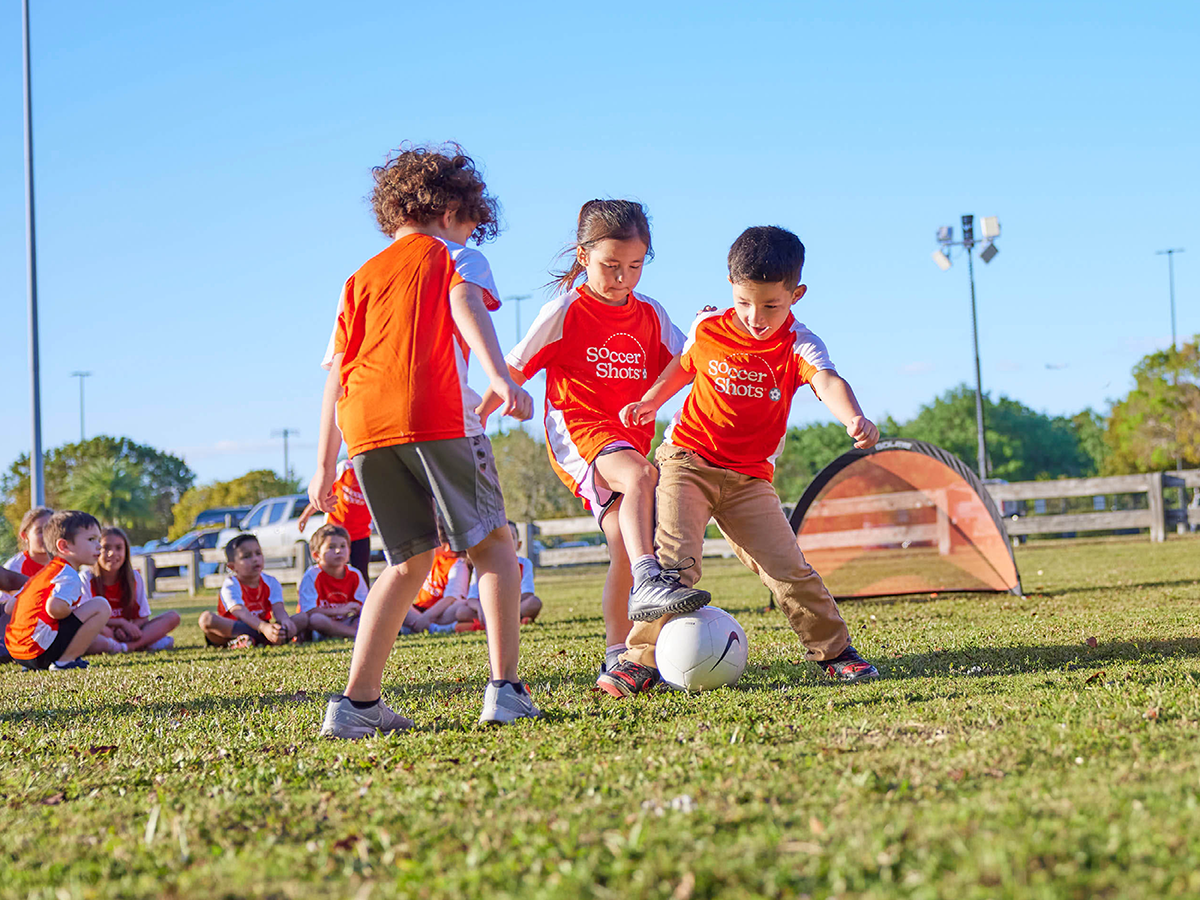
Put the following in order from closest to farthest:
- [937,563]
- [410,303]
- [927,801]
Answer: [927,801]
[410,303]
[937,563]

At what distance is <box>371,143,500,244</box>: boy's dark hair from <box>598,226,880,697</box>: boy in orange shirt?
1199 mm

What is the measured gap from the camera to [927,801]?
246 cm

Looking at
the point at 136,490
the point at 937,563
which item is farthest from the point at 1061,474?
the point at 937,563

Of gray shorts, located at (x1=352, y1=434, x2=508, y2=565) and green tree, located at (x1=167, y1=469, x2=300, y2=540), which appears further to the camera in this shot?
green tree, located at (x1=167, y1=469, x2=300, y2=540)

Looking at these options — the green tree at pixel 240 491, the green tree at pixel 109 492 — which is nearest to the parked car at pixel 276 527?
the green tree at pixel 109 492

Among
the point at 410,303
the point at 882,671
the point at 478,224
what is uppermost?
the point at 478,224

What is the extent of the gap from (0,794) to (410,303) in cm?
202

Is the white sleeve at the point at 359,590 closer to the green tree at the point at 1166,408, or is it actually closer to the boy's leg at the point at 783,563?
the boy's leg at the point at 783,563

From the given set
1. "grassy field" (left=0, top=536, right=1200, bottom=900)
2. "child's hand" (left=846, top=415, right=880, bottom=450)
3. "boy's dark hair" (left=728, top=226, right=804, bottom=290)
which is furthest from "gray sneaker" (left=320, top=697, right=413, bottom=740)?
"boy's dark hair" (left=728, top=226, right=804, bottom=290)

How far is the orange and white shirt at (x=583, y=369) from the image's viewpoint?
5152 millimetres

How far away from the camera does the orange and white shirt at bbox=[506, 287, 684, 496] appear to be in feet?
16.9

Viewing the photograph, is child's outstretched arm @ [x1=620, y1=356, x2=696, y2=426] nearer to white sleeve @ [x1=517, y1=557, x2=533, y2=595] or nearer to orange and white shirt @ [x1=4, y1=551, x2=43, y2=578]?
white sleeve @ [x1=517, y1=557, x2=533, y2=595]

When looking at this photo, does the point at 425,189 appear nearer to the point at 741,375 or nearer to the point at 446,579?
the point at 741,375

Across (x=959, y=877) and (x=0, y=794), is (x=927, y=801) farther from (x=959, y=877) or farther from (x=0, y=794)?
(x=0, y=794)
